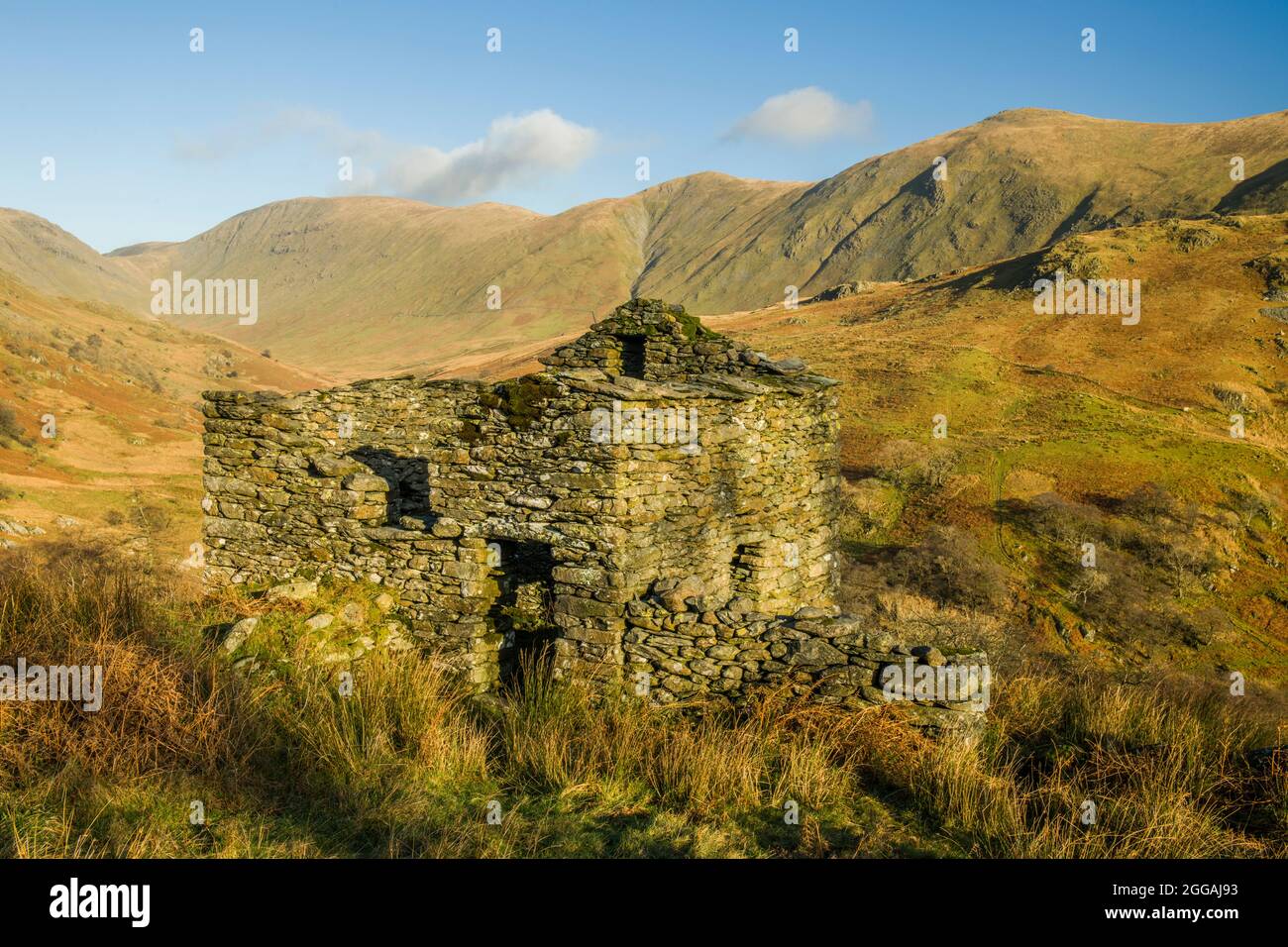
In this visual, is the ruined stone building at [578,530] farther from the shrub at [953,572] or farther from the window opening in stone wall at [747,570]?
the shrub at [953,572]

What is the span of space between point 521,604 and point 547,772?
256 centimetres

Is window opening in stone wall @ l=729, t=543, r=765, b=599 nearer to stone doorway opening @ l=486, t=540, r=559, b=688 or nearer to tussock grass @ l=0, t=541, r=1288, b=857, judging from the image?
stone doorway opening @ l=486, t=540, r=559, b=688

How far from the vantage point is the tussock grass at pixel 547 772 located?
431cm

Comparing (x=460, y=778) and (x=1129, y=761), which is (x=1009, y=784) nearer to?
(x=1129, y=761)

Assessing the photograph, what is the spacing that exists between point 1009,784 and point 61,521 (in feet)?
66.1

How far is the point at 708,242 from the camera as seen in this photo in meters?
160

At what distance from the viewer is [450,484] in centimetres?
750

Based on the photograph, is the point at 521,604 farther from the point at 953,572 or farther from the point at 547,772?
the point at 953,572

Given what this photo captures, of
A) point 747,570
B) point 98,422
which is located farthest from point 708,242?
point 747,570

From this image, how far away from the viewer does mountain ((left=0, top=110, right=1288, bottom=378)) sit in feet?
323

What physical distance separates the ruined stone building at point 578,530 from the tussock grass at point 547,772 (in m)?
0.49

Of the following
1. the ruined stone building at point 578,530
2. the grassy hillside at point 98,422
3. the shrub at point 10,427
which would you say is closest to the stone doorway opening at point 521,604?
the ruined stone building at point 578,530

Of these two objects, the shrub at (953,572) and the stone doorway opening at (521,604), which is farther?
the shrub at (953,572)

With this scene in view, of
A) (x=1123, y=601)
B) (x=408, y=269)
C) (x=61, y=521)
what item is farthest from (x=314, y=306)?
(x=1123, y=601)
